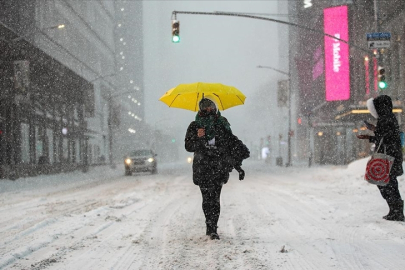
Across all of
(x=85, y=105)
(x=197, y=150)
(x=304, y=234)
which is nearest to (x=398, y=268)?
(x=304, y=234)

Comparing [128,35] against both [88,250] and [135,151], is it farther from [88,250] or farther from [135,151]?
[88,250]

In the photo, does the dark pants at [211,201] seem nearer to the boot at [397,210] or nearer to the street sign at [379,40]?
the boot at [397,210]

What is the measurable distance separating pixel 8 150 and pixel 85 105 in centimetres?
1657

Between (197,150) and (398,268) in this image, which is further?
(197,150)

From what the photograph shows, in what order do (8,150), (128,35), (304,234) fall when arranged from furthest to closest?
(128,35), (8,150), (304,234)

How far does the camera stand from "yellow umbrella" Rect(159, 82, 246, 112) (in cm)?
591

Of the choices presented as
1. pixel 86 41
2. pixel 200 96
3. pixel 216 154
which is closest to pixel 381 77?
pixel 200 96

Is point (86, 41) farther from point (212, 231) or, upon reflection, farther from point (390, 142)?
point (212, 231)

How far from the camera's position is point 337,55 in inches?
1423

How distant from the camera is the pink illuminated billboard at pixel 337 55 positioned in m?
35.8

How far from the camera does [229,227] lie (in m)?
6.25

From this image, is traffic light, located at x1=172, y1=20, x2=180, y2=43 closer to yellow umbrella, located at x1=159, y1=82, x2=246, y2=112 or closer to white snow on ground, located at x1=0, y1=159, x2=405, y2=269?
white snow on ground, located at x1=0, y1=159, x2=405, y2=269

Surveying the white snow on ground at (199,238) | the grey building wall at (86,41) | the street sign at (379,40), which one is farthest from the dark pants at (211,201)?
the grey building wall at (86,41)

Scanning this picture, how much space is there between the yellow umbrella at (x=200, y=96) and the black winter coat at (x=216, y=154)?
80 cm
